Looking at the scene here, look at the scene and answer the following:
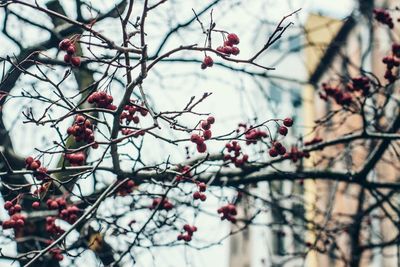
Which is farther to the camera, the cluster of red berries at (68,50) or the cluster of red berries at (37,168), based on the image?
the cluster of red berries at (37,168)

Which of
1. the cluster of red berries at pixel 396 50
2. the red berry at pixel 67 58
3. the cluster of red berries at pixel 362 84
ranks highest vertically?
the cluster of red berries at pixel 396 50

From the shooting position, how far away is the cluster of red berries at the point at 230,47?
315cm

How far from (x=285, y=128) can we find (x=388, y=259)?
8.49 metres

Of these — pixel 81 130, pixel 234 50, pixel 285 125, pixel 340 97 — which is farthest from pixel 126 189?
pixel 340 97

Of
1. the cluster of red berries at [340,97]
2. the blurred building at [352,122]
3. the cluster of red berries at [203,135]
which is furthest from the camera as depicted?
the blurred building at [352,122]

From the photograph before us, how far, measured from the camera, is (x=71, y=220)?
4.41 metres

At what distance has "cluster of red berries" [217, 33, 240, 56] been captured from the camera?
10.3 feet

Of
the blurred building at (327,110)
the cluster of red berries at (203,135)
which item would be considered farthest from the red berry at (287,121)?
the blurred building at (327,110)

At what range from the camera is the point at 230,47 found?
10.4ft

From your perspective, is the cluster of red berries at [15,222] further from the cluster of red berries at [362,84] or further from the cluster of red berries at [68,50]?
the cluster of red berries at [362,84]

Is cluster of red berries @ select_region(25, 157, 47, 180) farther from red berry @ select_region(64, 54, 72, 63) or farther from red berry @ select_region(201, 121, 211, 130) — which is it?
red berry @ select_region(201, 121, 211, 130)

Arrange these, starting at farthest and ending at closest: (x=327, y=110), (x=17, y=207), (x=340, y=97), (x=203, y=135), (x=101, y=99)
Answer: (x=327, y=110) < (x=340, y=97) < (x=17, y=207) < (x=203, y=135) < (x=101, y=99)

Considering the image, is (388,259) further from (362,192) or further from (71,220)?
(71,220)

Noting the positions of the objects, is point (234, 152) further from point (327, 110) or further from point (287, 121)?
point (327, 110)
